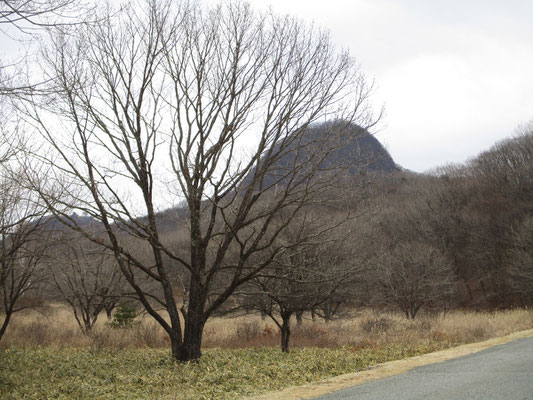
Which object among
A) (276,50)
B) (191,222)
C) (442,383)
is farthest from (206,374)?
(276,50)

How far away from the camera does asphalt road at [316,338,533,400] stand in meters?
6.12

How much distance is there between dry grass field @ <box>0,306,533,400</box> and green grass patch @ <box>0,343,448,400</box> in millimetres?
18

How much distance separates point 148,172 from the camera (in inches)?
415

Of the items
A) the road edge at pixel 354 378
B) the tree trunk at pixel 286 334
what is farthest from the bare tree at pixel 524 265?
the road edge at pixel 354 378

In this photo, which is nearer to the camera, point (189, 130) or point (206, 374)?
point (206, 374)

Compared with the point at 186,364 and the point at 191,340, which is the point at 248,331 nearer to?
the point at 191,340

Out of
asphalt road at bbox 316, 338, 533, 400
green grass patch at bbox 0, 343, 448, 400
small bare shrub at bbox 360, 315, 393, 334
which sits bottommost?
small bare shrub at bbox 360, 315, 393, 334

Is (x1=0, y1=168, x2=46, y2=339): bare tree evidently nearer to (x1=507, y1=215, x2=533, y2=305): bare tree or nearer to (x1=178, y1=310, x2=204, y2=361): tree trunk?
(x1=178, y1=310, x2=204, y2=361): tree trunk

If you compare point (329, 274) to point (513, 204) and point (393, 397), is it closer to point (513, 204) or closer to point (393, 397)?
point (393, 397)

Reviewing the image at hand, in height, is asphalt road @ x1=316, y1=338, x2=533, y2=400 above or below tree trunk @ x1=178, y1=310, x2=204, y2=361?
below

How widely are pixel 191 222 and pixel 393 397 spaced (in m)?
6.09

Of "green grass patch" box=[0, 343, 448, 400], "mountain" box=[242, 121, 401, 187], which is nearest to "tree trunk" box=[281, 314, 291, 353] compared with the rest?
"green grass patch" box=[0, 343, 448, 400]

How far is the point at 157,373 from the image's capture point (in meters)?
8.91

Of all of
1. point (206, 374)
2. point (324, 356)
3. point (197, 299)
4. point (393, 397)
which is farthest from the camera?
point (324, 356)
